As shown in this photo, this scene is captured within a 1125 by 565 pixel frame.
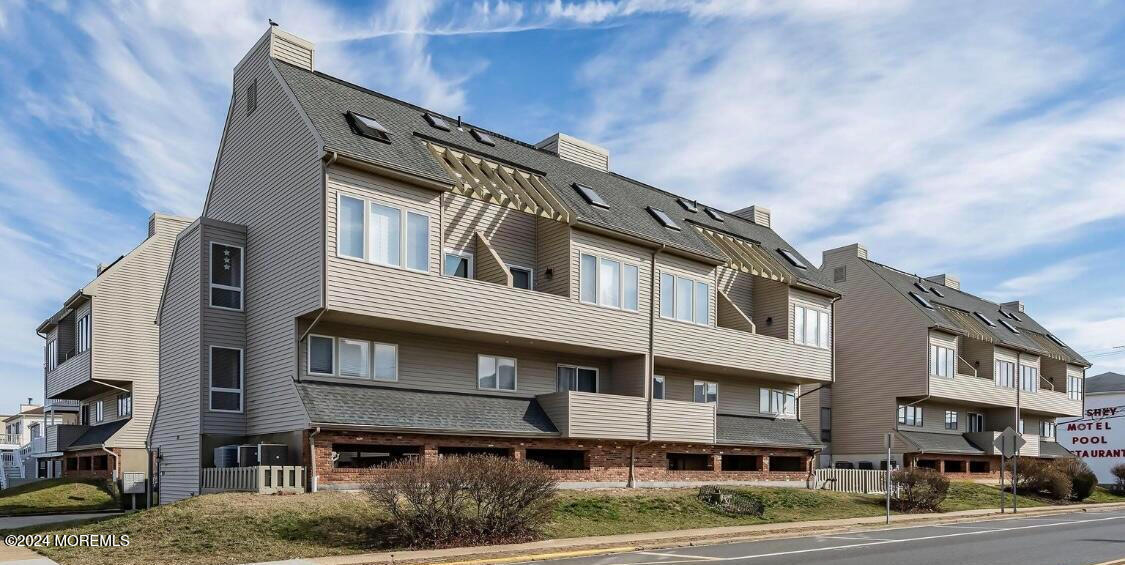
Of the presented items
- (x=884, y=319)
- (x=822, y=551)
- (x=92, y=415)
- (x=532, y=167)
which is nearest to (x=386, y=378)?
(x=532, y=167)

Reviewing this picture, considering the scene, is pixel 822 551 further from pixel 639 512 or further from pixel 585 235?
pixel 585 235

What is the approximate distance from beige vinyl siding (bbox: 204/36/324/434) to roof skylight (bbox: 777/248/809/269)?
21.9 m

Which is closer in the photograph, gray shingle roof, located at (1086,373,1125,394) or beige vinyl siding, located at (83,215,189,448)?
beige vinyl siding, located at (83,215,189,448)

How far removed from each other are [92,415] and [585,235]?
2648cm

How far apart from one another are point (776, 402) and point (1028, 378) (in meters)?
24.4

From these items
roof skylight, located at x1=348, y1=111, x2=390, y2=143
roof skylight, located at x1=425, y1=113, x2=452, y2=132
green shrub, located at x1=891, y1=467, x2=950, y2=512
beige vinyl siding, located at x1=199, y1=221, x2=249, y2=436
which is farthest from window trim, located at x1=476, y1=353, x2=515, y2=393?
green shrub, located at x1=891, y1=467, x2=950, y2=512

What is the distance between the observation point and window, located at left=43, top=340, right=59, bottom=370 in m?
40.8

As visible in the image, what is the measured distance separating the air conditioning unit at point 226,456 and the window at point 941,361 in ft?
106

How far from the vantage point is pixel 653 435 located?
2845cm

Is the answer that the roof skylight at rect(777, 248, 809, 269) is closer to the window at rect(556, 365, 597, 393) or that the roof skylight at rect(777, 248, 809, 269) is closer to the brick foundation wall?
the brick foundation wall

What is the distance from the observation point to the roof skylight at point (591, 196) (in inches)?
1174

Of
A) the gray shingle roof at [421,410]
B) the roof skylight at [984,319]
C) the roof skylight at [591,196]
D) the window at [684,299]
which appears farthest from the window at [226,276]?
the roof skylight at [984,319]

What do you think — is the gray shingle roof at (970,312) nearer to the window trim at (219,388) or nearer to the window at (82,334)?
the window trim at (219,388)

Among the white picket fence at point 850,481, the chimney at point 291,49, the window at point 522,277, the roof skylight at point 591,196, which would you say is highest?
the chimney at point 291,49
